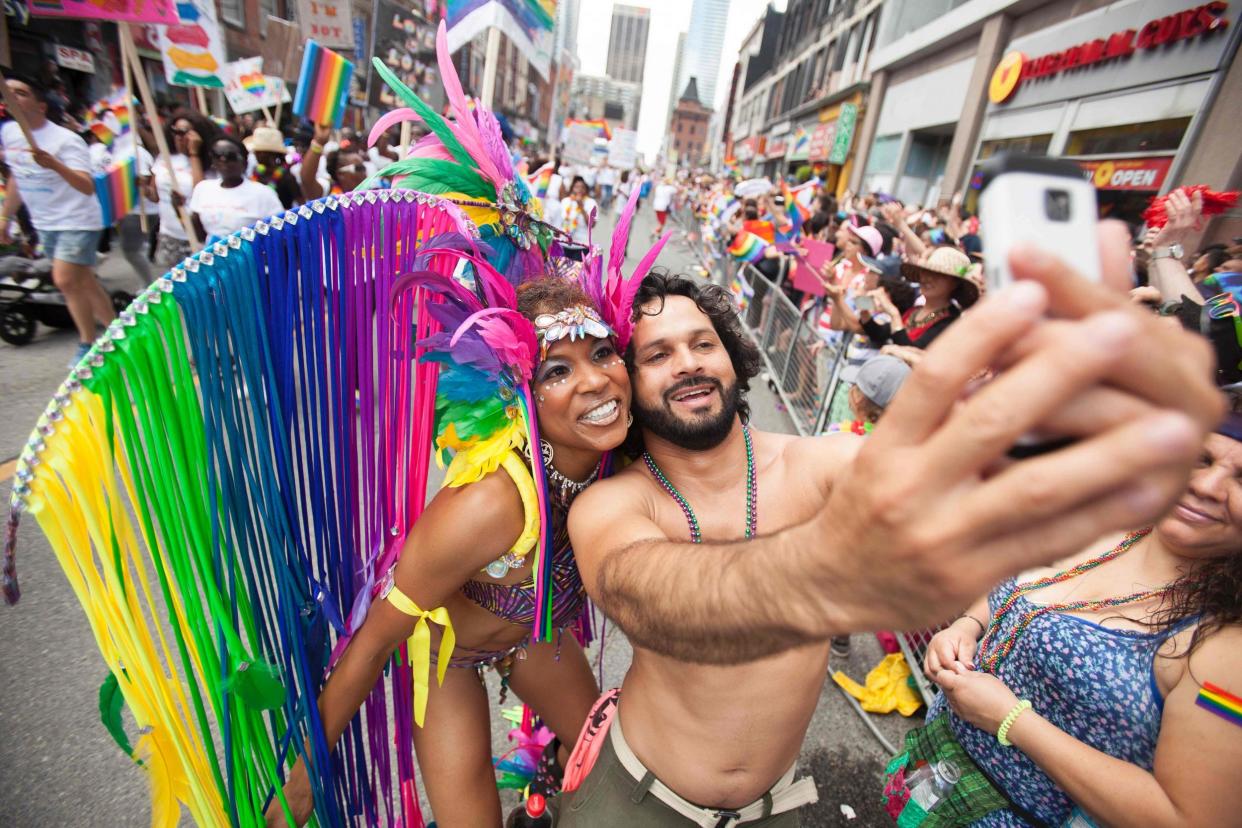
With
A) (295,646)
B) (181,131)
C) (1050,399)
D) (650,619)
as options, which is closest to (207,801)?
(295,646)

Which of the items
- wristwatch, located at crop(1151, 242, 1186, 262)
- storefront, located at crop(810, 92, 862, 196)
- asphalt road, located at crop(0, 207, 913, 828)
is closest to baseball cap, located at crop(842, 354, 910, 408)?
wristwatch, located at crop(1151, 242, 1186, 262)

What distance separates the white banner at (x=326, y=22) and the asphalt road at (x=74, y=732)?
6419mm

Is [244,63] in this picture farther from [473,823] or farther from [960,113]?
[960,113]

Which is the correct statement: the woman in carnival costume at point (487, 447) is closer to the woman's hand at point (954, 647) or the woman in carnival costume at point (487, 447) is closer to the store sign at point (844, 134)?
the woman's hand at point (954, 647)

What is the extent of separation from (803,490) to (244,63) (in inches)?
290

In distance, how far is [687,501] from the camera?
5.11 feet

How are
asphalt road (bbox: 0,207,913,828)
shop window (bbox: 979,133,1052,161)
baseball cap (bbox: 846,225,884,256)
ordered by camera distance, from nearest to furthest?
asphalt road (bbox: 0,207,913,828), baseball cap (bbox: 846,225,884,256), shop window (bbox: 979,133,1052,161)

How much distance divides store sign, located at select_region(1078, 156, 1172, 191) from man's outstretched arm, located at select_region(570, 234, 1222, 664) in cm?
917

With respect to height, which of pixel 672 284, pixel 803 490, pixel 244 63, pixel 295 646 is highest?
pixel 244 63

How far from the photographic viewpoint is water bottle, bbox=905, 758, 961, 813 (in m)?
1.60

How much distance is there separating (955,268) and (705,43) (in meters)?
186

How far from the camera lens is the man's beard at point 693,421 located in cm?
154

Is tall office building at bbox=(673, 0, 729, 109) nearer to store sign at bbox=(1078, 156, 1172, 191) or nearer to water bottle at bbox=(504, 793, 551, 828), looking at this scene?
store sign at bbox=(1078, 156, 1172, 191)

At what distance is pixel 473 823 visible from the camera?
5.47ft
